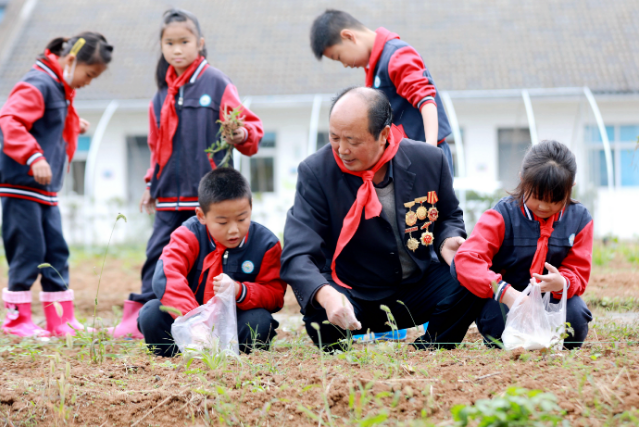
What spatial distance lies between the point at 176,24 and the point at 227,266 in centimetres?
161

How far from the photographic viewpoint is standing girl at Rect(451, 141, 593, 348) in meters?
2.88

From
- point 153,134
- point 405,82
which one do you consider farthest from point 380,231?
point 153,134

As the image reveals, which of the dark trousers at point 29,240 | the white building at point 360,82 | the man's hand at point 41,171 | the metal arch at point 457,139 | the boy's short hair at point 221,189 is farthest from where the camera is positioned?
the white building at point 360,82

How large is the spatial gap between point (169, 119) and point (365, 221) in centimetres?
161

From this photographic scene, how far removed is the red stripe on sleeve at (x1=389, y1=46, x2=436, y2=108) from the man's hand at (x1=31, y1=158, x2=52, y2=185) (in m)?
2.17

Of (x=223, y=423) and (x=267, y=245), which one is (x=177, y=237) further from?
(x=223, y=423)

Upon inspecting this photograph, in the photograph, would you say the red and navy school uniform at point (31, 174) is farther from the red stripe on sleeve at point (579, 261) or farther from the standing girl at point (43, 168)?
the red stripe on sleeve at point (579, 261)

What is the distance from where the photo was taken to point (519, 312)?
2.75 meters

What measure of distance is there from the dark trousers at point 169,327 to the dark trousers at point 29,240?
4.01 ft

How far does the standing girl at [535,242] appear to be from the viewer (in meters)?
2.88

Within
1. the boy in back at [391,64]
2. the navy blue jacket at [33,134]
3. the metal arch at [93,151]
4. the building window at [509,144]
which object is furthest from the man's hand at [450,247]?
the building window at [509,144]

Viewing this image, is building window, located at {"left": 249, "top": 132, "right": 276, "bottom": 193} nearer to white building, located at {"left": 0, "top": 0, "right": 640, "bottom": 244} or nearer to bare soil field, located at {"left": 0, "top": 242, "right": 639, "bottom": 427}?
white building, located at {"left": 0, "top": 0, "right": 640, "bottom": 244}

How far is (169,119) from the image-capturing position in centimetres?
407

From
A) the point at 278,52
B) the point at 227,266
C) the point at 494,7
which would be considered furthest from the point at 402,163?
the point at 494,7
